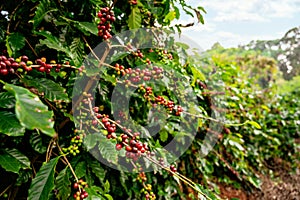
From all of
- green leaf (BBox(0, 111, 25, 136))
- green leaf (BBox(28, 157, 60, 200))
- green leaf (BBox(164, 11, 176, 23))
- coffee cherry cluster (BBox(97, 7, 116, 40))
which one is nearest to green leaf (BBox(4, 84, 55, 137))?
green leaf (BBox(0, 111, 25, 136))

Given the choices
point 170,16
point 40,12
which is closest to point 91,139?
point 40,12

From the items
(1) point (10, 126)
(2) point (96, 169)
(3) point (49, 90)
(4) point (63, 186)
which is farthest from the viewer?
(2) point (96, 169)

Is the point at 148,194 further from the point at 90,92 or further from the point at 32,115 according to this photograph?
the point at 32,115

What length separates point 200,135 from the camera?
2.32m

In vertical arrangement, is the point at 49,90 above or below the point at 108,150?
above

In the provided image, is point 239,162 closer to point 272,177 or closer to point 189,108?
point 272,177

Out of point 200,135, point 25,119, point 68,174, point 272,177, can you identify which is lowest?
point 272,177

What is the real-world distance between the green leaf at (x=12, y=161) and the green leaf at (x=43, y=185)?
60 mm

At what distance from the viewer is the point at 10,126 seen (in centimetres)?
69

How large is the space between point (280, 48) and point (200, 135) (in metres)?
15.3

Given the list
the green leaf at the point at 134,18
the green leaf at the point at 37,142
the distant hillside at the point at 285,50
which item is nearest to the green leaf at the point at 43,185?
the green leaf at the point at 37,142

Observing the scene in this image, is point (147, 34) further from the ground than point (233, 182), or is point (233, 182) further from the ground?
point (147, 34)

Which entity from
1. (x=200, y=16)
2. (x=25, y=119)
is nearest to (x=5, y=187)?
(x=25, y=119)

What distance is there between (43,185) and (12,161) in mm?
120
